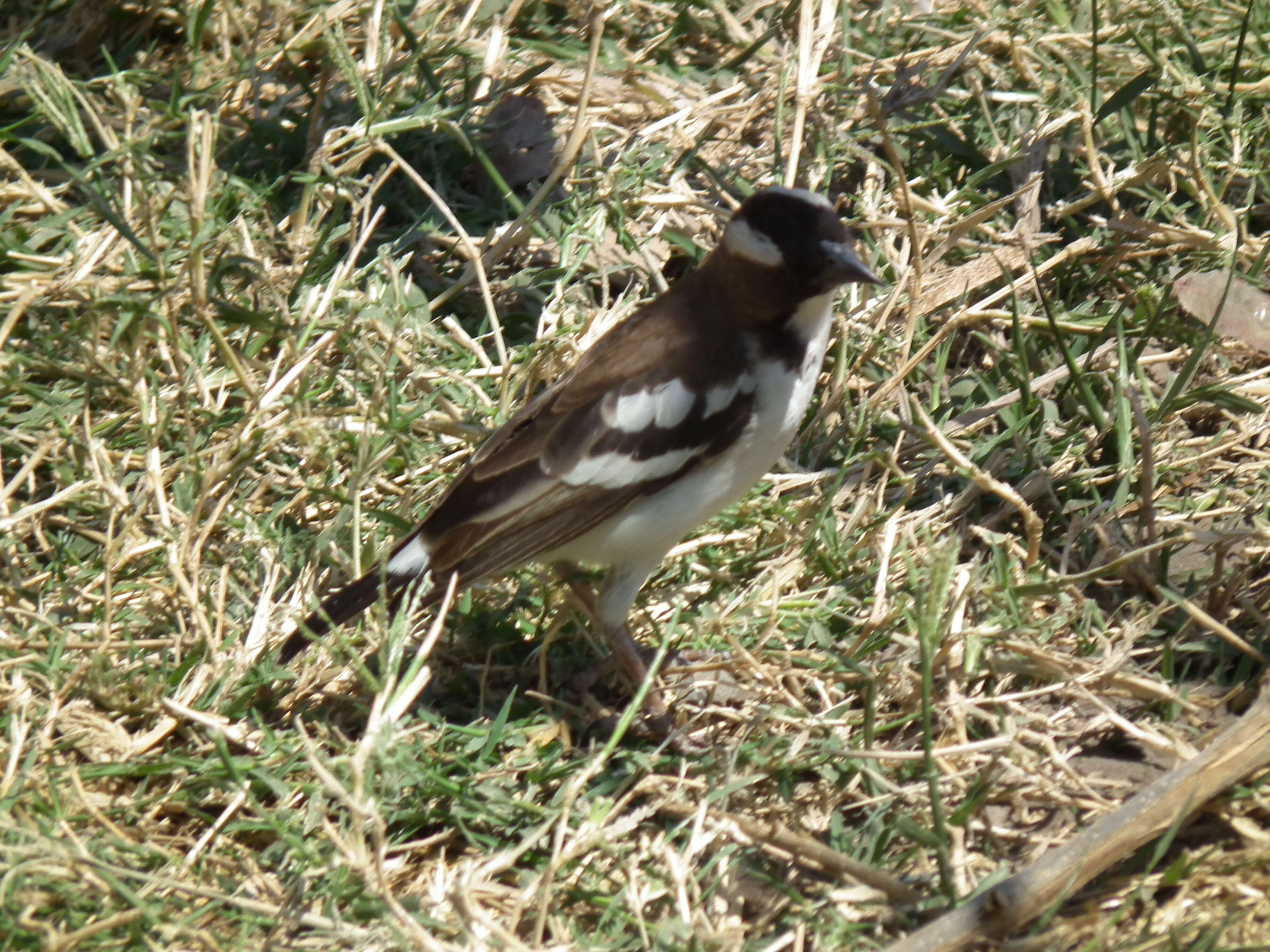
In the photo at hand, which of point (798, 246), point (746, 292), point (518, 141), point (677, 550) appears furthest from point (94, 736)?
point (518, 141)

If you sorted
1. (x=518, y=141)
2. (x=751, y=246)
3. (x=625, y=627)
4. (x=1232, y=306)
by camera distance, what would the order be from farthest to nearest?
(x=518, y=141), (x=1232, y=306), (x=625, y=627), (x=751, y=246)

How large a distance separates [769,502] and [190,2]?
3.49 meters

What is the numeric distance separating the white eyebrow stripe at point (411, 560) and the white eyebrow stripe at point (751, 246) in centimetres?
137

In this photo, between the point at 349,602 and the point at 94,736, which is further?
the point at 349,602

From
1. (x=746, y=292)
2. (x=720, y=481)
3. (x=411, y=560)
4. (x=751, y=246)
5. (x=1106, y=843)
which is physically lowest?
Result: (x=1106, y=843)

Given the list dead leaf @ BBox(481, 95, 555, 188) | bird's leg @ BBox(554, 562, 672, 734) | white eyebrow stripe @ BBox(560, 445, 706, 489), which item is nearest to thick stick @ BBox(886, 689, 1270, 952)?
bird's leg @ BBox(554, 562, 672, 734)

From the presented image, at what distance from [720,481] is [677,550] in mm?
667

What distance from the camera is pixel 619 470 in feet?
13.6

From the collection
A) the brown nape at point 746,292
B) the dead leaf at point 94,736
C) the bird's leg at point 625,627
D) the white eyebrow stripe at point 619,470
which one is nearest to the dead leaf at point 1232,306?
the brown nape at point 746,292

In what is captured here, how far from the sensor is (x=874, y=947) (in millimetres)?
3240

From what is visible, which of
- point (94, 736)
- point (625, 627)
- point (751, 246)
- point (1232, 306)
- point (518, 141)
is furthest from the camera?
point (518, 141)

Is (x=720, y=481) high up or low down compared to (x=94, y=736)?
down

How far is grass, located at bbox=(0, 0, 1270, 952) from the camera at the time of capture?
348 cm

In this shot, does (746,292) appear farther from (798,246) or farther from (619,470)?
(619,470)
